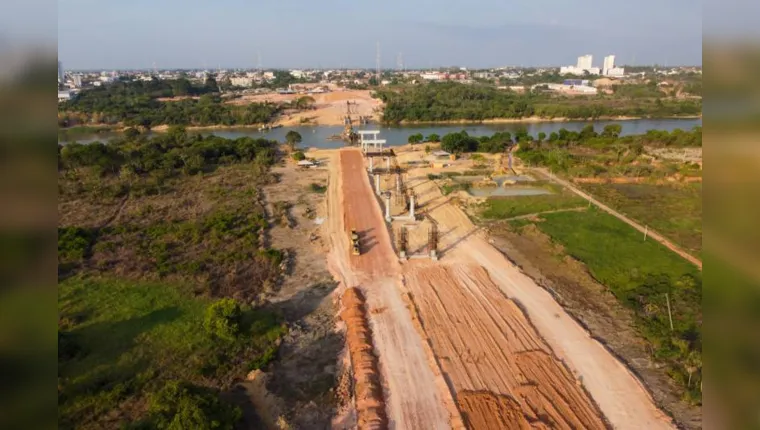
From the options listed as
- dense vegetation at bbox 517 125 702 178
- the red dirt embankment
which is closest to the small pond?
dense vegetation at bbox 517 125 702 178

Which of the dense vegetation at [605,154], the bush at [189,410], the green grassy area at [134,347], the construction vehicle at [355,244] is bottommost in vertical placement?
the green grassy area at [134,347]

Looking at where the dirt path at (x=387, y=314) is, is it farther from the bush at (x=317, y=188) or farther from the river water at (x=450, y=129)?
the river water at (x=450, y=129)

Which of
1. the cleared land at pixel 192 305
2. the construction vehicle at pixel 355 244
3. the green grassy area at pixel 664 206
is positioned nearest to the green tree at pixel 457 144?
the green grassy area at pixel 664 206

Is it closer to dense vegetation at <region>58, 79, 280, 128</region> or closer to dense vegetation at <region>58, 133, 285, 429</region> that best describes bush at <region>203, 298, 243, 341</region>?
dense vegetation at <region>58, 133, 285, 429</region>

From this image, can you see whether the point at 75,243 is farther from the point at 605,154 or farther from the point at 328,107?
the point at 328,107
